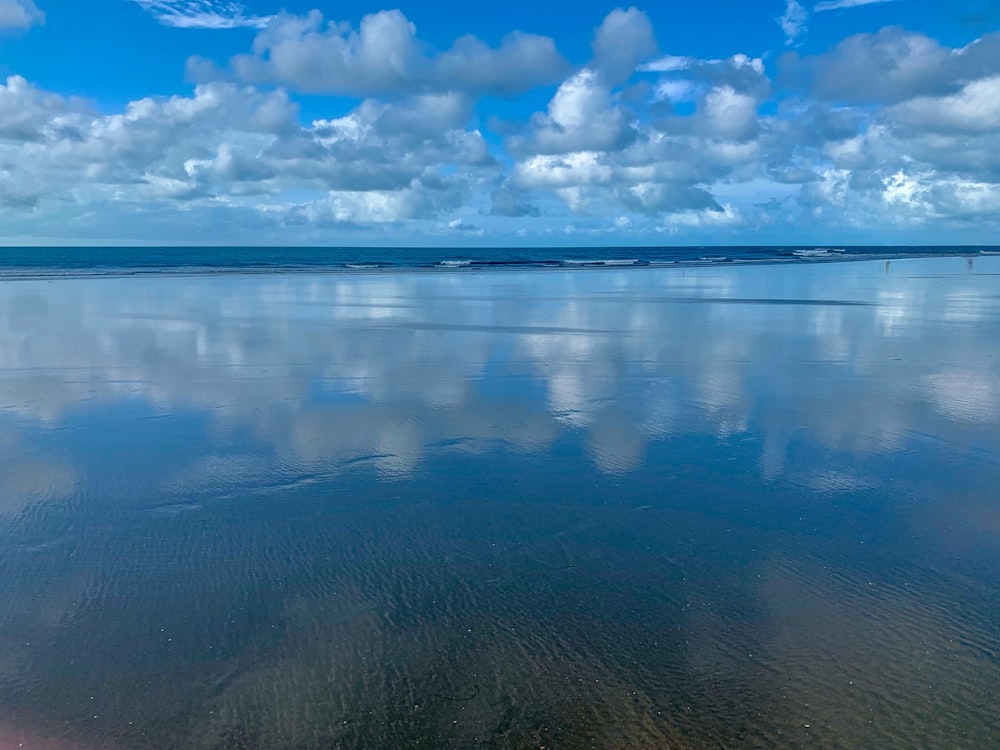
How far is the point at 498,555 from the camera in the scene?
632 cm

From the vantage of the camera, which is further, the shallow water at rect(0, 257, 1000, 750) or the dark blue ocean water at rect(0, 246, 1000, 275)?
the dark blue ocean water at rect(0, 246, 1000, 275)

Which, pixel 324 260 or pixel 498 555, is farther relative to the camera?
pixel 324 260

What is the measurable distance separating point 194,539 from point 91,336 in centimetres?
1370

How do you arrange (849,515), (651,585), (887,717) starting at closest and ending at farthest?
(887,717)
(651,585)
(849,515)

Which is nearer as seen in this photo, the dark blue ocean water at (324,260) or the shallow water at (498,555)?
the shallow water at (498,555)

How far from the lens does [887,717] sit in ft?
14.2

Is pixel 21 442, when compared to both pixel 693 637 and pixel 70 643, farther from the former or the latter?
pixel 693 637

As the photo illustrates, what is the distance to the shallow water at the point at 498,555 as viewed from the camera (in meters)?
4.40

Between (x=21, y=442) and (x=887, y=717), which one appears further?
(x=21, y=442)

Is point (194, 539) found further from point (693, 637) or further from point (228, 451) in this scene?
point (693, 637)

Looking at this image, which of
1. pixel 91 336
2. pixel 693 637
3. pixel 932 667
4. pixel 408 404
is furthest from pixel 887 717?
pixel 91 336

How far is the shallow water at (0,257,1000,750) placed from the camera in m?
4.40

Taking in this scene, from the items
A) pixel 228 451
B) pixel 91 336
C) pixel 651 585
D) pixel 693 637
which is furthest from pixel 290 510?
pixel 91 336

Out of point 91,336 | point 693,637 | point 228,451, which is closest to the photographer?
point 693,637
